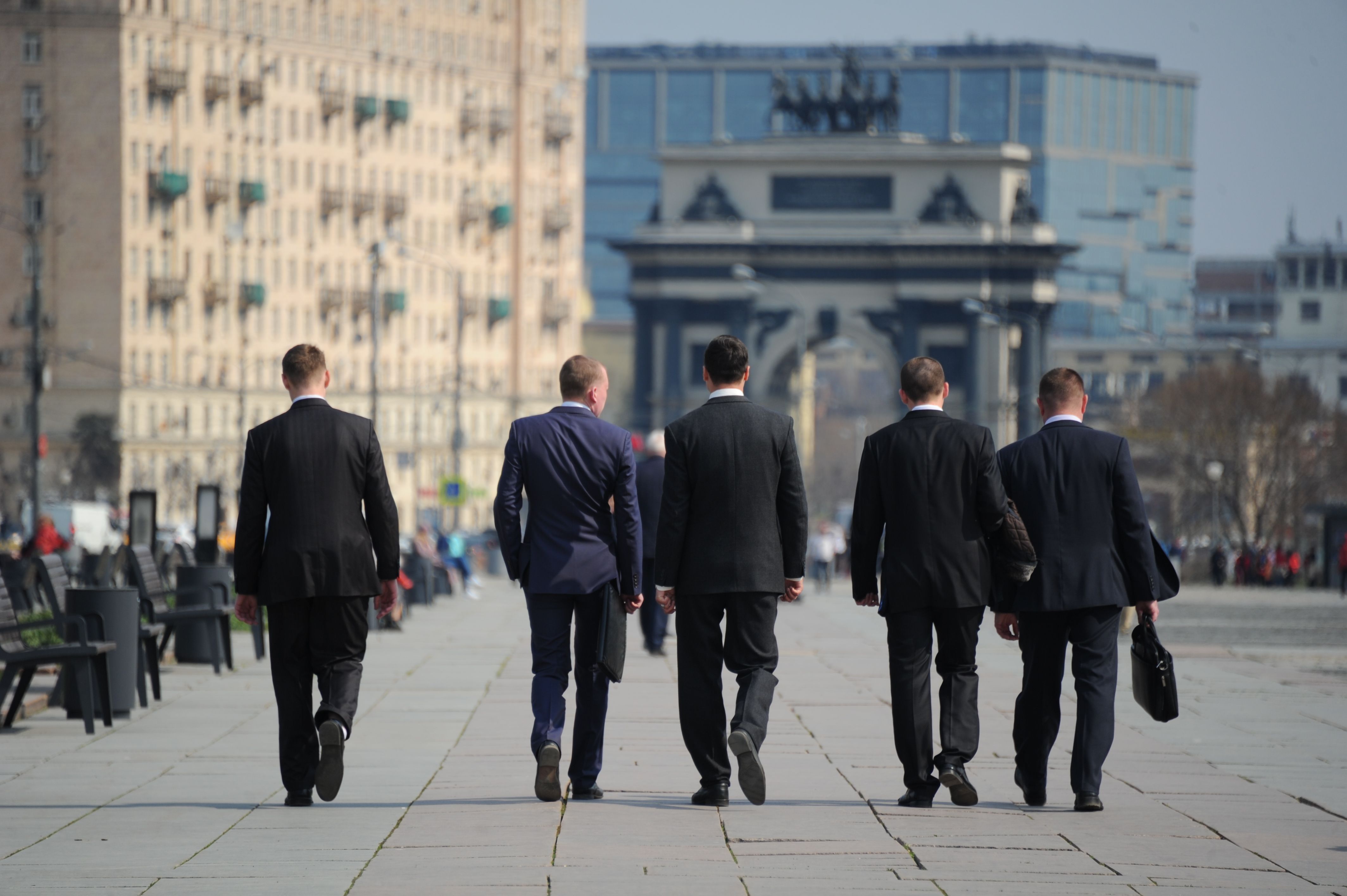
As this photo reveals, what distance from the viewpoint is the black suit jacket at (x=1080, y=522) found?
33.3ft

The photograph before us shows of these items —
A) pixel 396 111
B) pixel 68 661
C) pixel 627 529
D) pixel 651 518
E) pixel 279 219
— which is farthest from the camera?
pixel 396 111

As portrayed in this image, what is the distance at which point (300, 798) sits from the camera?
10.1 m

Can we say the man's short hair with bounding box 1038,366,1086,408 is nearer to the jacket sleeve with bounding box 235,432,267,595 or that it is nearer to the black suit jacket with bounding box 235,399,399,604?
the black suit jacket with bounding box 235,399,399,604

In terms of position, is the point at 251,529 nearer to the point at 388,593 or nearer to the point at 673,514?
the point at 388,593

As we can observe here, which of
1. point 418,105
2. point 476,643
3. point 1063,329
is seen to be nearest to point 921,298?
point 418,105

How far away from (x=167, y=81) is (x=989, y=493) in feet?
312

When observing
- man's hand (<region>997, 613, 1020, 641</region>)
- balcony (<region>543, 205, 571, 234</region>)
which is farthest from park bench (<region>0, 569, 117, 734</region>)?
balcony (<region>543, 205, 571, 234</region>)

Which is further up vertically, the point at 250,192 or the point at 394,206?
the point at 250,192

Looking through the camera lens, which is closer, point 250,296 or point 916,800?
point 916,800

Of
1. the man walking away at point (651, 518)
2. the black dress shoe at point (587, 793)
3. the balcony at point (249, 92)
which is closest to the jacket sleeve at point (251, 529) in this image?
the black dress shoe at point (587, 793)

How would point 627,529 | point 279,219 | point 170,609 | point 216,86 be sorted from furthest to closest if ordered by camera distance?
point 279,219
point 216,86
point 170,609
point 627,529

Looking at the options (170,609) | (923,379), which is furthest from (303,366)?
(170,609)

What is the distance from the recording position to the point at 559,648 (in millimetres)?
10242

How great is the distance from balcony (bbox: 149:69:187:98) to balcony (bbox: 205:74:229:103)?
A: 1.23 meters
